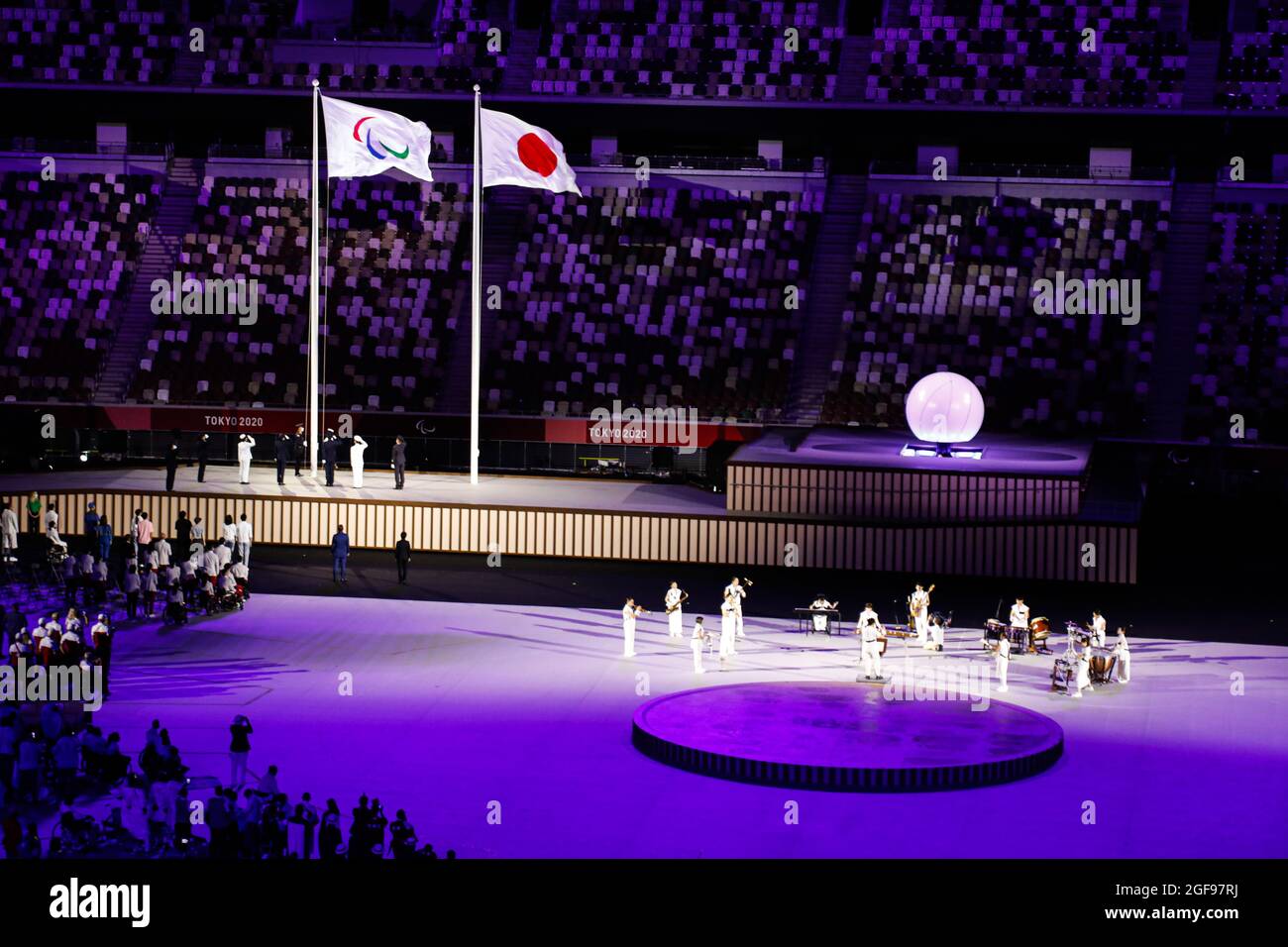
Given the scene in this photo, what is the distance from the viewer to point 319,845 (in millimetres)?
19328

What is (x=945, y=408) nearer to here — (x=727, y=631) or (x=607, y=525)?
(x=607, y=525)

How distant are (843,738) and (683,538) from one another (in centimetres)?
1323

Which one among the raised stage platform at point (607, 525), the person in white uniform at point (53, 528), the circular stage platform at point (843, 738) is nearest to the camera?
the circular stage platform at point (843, 738)

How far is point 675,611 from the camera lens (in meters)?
31.8

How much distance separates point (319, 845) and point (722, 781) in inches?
250

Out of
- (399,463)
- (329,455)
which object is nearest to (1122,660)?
(399,463)

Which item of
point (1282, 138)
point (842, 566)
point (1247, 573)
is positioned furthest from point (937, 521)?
point (1282, 138)

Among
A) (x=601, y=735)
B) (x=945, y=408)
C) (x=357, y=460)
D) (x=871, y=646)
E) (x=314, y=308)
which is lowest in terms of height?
(x=601, y=735)

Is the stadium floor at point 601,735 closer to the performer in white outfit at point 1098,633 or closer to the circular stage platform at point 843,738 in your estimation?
the circular stage platform at point 843,738

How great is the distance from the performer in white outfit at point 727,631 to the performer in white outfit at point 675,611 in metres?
1.21

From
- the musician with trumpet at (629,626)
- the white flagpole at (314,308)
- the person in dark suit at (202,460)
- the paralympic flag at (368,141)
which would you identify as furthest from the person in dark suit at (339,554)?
the paralympic flag at (368,141)

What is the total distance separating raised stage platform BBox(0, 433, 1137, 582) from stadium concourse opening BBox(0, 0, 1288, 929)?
92 millimetres

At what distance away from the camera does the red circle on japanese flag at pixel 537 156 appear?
39562 mm
